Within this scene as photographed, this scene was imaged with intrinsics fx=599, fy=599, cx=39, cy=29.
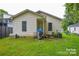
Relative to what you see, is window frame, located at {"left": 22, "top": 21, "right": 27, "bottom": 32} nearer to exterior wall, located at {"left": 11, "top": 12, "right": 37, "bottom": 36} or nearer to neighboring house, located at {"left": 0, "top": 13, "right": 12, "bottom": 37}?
exterior wall, located at {"left": 11, "top": 12, "right": 37, "bottom": 36}

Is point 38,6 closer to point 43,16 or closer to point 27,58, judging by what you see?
point 43,16

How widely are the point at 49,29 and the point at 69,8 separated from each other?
528 millimetres

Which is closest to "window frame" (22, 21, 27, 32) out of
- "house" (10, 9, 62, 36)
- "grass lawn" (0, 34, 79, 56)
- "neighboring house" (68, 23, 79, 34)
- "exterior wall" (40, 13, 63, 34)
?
"house" (10, 9, 62, 36)

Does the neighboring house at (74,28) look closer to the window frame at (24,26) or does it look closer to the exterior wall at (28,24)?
the exterior wall at (28,24)

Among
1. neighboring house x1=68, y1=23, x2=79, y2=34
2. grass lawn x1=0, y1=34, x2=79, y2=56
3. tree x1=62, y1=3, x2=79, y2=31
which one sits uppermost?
tree x1=62, y1=3, x2=79, y2=31

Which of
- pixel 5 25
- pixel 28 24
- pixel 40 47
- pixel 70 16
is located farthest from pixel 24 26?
pixel 70 16

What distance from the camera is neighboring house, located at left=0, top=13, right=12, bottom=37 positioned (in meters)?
10.6

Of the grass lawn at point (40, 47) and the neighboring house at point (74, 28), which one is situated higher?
the neighboring house at point (74, 28)

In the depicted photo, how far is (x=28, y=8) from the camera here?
410 inches

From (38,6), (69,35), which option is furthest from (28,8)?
(69,35)

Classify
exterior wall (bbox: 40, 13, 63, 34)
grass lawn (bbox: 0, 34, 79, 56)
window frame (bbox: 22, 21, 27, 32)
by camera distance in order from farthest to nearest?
1. window frame (bbox: 22, 21, 27, 32)
2. exterior wall (bbox: 40, 13, 63, 34)
3. grass lawn (bbox: 0, 34, 79, 56)

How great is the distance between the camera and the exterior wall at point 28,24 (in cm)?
1058

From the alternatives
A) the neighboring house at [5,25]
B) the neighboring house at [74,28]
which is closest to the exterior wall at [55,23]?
the neighboring house at [74,28]

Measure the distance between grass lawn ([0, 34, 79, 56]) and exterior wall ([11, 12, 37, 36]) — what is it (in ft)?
0.42
